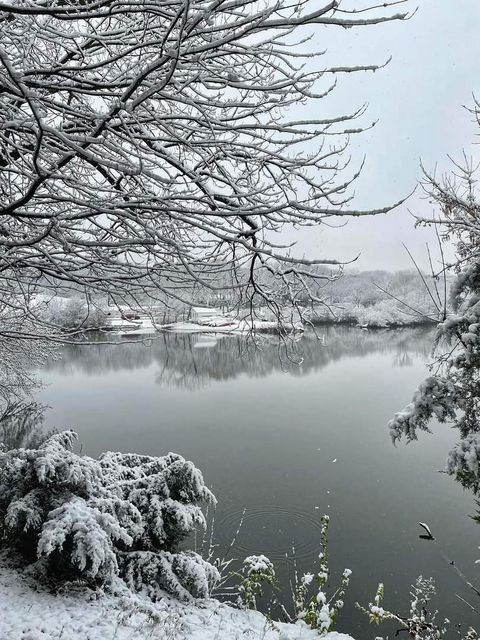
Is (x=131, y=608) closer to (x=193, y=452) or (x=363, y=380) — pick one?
(x=193, y=452)

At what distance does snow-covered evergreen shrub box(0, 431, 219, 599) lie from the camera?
4109 millimetres

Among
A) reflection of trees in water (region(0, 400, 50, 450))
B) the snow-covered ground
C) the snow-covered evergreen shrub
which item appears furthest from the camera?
reflection of trees in water (region(0, 400, 50, 450))

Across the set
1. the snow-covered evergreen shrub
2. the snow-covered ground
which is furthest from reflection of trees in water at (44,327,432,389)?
the snow-covered ground

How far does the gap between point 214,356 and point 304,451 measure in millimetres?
16377

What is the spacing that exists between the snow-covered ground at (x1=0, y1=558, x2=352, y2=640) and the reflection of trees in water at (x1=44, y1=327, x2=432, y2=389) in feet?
45.7

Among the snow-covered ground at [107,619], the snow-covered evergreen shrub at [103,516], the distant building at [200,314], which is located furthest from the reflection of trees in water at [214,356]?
the distant building at [200,314]

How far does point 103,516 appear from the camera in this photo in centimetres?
432

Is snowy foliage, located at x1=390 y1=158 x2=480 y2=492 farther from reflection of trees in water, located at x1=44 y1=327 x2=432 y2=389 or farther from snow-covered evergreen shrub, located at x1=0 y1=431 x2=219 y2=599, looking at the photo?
reflection of trees in water, located at x1=44 y1=327 x2=432 y2=389

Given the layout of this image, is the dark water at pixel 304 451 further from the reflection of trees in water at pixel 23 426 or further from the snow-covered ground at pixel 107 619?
the snow-covered ground at pixel 107 619

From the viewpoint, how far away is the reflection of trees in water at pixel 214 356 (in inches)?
897

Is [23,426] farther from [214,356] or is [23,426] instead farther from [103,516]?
[214,356]

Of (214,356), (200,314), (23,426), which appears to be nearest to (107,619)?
(200,314)

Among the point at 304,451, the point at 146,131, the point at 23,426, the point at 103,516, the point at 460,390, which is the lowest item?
the point at 23,426

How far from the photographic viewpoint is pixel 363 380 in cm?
2080
